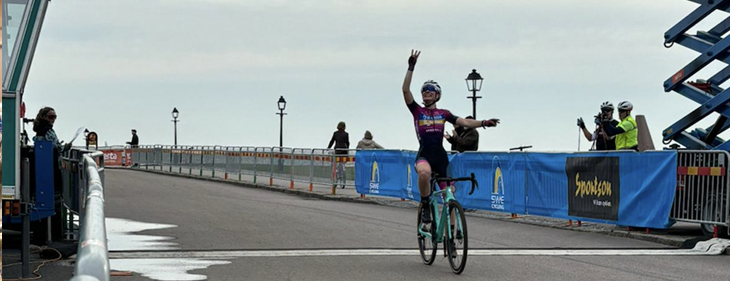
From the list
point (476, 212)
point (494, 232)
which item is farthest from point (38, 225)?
point (476, 212)

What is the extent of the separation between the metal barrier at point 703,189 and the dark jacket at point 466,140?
594 centimetres

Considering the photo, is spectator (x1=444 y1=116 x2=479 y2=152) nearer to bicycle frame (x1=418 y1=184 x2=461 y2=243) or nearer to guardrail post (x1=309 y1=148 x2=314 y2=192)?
guardrail post (x1=309 y1=148 x2=314 y2=192)

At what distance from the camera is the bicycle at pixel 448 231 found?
29.9ft

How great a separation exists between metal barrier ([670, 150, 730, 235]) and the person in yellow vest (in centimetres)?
175

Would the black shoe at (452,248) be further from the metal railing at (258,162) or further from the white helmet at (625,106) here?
the metal railing at (258,162)

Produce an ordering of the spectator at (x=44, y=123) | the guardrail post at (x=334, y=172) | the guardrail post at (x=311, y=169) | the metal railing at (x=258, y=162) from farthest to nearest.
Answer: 1. the guardrail post at (x=311, y=169)
2. the metal railing at (x=258, y=162)
3. the guardrail post at (x=334, y=172)
4. the spectator at (x=44, y=123)

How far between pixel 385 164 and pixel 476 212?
4556 millimetres

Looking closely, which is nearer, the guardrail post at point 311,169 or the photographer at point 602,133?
the photographer at point 602,133

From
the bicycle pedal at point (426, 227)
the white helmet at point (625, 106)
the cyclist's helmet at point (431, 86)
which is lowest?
the bicycle pedal at point (426, 227)

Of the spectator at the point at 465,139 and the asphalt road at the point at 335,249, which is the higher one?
the spectator at the point at 465,139

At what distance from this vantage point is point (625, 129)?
50.0ft

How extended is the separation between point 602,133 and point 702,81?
6.56 ft

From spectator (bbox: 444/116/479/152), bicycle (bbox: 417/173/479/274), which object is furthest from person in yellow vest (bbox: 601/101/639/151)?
bicycle (bbox: 417/173/479/274)

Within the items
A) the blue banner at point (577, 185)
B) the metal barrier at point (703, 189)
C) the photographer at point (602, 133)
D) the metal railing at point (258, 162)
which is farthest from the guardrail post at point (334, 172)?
the metal barrier at point (703, 189)
